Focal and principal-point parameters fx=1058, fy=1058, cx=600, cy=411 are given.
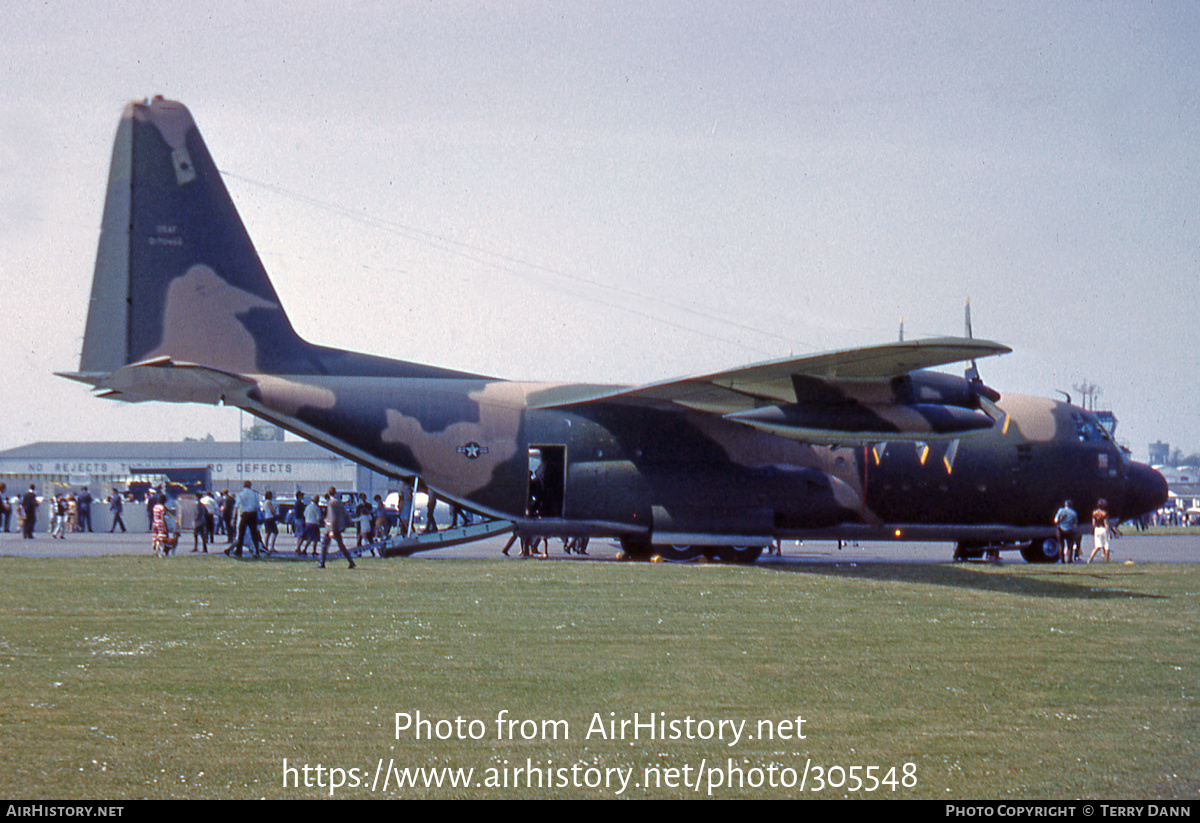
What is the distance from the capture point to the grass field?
21.5 ft

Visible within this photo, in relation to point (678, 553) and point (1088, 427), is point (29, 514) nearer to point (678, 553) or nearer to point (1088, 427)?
point (678, 553)

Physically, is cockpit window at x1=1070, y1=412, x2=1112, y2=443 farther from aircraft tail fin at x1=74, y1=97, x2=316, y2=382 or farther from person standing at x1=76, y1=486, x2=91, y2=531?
person standing at x1=76, y1=486, x2=91, y2=531

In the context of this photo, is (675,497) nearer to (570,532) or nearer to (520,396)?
(570,532)

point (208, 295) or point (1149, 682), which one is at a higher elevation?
point (208, 295)

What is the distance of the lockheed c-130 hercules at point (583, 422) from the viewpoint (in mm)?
19844

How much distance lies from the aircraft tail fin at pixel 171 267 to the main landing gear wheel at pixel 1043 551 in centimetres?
1707

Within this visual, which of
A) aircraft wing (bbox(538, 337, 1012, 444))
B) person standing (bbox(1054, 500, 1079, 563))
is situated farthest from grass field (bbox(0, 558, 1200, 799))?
person standing (bbox(1054, 500, 1079, 563))

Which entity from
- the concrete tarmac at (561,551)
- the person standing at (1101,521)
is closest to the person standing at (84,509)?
the concrete tarmac at (561,551)

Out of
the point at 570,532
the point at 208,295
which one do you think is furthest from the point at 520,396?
the point at 208,295

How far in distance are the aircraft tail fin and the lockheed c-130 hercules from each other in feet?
0.09

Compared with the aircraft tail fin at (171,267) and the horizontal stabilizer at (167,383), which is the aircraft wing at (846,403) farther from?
the aircraft tail fin at (171,267)

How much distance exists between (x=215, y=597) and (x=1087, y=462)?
61.4ft

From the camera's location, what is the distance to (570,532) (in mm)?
21812

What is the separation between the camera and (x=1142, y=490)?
24.9m
